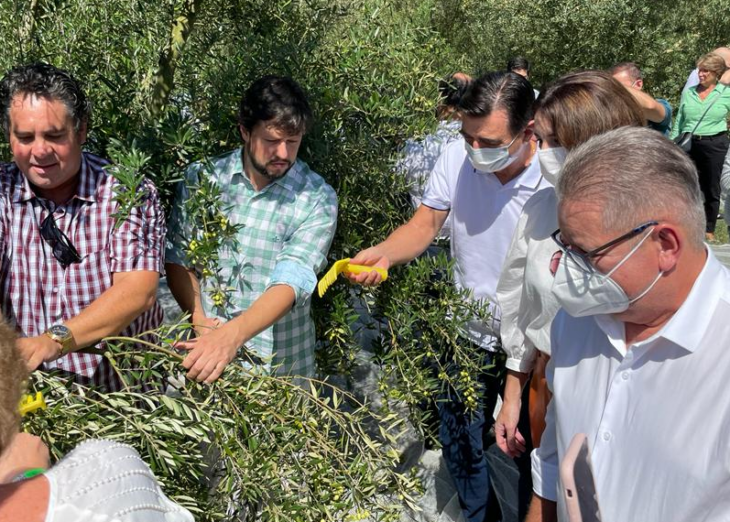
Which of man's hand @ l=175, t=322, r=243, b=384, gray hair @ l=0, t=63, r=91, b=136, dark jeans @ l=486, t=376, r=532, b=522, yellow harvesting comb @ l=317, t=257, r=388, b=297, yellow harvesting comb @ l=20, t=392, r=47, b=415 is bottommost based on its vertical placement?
dark jeans @ l=486, t=376, r=532, b=522

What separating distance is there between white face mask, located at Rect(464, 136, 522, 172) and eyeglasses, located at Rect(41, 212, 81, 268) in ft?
5.52

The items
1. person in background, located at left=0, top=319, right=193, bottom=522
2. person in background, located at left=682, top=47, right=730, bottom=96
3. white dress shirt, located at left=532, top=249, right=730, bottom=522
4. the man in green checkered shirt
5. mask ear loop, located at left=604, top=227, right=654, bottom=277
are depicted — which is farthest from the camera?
person in background, located at left=682, top=47, right=730, bottom=96

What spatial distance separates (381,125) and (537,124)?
44.1 inches

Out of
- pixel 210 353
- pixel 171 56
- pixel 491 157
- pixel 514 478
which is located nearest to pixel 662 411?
pixel 210 353

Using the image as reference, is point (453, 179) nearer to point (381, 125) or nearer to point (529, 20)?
point (381, 125)

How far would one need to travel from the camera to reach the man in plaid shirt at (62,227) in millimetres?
2643

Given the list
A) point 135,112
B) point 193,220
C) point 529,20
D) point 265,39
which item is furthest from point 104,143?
point 529,20

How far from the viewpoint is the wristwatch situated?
2396 mm

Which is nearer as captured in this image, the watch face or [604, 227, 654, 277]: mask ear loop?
[604, 227, 654, 277]: mask ear loop

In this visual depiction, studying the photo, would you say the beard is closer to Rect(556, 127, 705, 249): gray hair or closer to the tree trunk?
the tree trunk

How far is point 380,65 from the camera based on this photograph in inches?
152

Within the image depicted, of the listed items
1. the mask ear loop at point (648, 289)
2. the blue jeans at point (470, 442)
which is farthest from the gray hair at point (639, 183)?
the blue jeans at point (470, 442)

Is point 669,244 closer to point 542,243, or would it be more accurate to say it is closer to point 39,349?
point 542,243

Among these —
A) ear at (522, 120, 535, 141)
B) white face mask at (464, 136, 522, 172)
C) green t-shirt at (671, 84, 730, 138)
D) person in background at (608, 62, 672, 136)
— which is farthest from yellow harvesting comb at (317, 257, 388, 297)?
green t-shirt at (671, 84, 730, 138)
